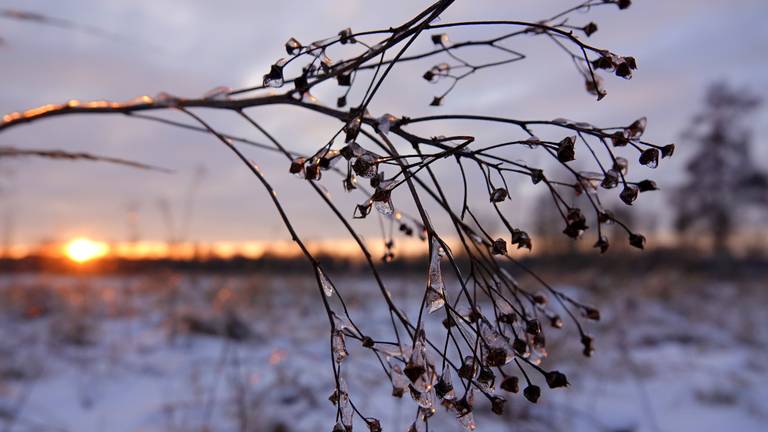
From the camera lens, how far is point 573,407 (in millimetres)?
3662

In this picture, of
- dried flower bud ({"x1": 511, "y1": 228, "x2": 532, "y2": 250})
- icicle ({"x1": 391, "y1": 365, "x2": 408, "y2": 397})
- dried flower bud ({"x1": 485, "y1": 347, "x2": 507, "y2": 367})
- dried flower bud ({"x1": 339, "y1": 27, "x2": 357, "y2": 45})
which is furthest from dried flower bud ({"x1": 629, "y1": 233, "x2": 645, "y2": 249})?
dried flower bud ({"x1": 339, "y1": 27, "x2": 357, "y2": 45})

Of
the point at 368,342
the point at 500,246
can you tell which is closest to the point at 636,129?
the point at 500,246

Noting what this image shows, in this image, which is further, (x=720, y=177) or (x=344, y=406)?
(x=720, y=177)

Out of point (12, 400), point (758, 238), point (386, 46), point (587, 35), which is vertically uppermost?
point (758, 238)

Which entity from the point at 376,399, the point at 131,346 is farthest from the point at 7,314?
the point at 376,399

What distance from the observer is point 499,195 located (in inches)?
30.0

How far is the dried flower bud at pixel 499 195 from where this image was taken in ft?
2.48

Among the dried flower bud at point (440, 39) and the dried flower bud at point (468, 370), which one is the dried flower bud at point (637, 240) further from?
the dried flower bud at point (440, 39)

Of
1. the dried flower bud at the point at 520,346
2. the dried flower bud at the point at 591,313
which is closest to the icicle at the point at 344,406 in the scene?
the dried flower bud at the point at 520,346

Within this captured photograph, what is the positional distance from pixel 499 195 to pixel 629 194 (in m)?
0.18

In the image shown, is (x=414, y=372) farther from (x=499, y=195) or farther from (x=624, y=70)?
(x=624, y=70)

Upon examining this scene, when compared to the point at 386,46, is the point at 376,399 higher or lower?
lower

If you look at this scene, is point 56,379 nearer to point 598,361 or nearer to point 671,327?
point 598,361

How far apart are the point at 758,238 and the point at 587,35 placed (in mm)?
24908
